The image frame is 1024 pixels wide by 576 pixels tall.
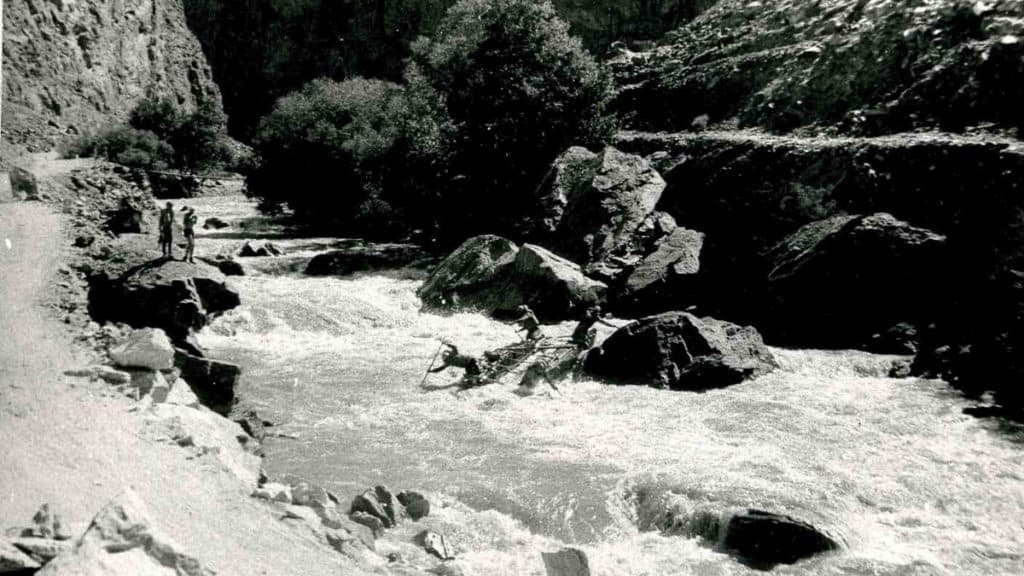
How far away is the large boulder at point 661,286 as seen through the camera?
2412 cm

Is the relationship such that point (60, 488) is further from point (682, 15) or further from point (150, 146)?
point (682, 15)

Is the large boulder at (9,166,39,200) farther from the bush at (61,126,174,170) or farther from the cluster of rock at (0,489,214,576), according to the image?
the cluster of rock at (0,489,214,576)

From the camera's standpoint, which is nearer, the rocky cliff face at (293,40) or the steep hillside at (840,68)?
the steep hillside at (840,68)

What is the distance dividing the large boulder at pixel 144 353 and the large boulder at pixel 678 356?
9.13 metres

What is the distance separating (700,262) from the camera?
25.0 m

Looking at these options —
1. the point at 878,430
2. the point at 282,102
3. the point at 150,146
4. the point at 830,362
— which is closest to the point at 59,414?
the point at 878,430

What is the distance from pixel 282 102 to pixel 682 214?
25.5m

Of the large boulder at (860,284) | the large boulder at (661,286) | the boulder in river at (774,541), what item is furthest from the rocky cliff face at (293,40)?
the boulder in river at (774,541)

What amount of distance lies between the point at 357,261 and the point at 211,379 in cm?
1583

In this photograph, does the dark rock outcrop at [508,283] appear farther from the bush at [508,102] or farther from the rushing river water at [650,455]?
the bush at [508,102]

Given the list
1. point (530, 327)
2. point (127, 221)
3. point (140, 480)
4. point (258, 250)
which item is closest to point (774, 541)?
point (140, 480)

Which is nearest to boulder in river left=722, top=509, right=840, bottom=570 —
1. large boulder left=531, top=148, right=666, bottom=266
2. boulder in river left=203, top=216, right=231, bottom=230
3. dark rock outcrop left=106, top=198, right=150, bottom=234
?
large boulder left=531, top=148, right=666, bottom=266

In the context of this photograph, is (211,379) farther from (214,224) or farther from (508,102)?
(214,224)

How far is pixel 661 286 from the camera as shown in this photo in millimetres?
24312
